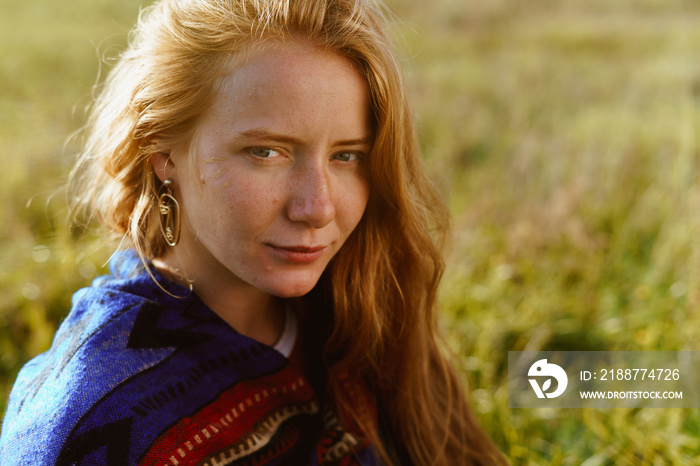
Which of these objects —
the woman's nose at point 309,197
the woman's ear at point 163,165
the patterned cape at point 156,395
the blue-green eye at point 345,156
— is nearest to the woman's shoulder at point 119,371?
the patterned cape at point 156,395

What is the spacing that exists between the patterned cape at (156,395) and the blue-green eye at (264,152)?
0.47 meters

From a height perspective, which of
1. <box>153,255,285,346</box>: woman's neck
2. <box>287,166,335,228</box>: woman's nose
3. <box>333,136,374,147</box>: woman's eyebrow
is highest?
<box>333,136,374,147</box>: woman's eyebrow

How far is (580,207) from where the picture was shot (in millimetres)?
4152

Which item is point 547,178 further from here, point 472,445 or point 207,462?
point 207,462

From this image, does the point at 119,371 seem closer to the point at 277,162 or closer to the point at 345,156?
the point at 277,162

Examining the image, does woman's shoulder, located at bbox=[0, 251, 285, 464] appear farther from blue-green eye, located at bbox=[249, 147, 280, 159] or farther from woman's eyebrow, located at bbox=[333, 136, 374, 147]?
woman's eyebrow, located at bbox=[333, 136, 374, 147]

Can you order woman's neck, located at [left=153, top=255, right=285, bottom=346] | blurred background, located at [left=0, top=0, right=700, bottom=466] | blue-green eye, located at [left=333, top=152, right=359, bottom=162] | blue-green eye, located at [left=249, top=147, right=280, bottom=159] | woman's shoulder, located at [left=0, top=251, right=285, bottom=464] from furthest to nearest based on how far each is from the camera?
1. blurred background, located at [left=0, top=0, right=700, bottom=466]
2. woman's neck, located at [left=153, top=255, right=285, bottom=346]
3. blue-green eye, located at [left=333, top=152, right=359, bottom=162]
4. blue-green eye, located at [left=249, top=147, right=280, bottom=159]
5. woman's shoulder, located at [left=0, top=251, right=285, bottom=464]

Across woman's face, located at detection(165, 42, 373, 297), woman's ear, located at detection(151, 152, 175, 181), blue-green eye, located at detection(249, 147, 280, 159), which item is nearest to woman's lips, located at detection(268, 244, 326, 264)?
woman's face, located at detection(165, 42, 373, 297)

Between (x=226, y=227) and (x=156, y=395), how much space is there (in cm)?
45

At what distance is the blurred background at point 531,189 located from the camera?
2730 millimetres

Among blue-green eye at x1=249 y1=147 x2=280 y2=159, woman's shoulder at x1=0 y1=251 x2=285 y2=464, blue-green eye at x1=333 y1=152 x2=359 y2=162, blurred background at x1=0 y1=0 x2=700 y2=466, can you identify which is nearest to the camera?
woman's shoulder at x1=0 y1=251 x2=285 y2=464

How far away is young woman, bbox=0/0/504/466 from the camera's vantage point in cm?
143

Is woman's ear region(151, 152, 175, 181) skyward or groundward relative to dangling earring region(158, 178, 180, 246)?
skyward

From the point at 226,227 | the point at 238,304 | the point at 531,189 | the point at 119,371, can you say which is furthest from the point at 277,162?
the point at 531,189
